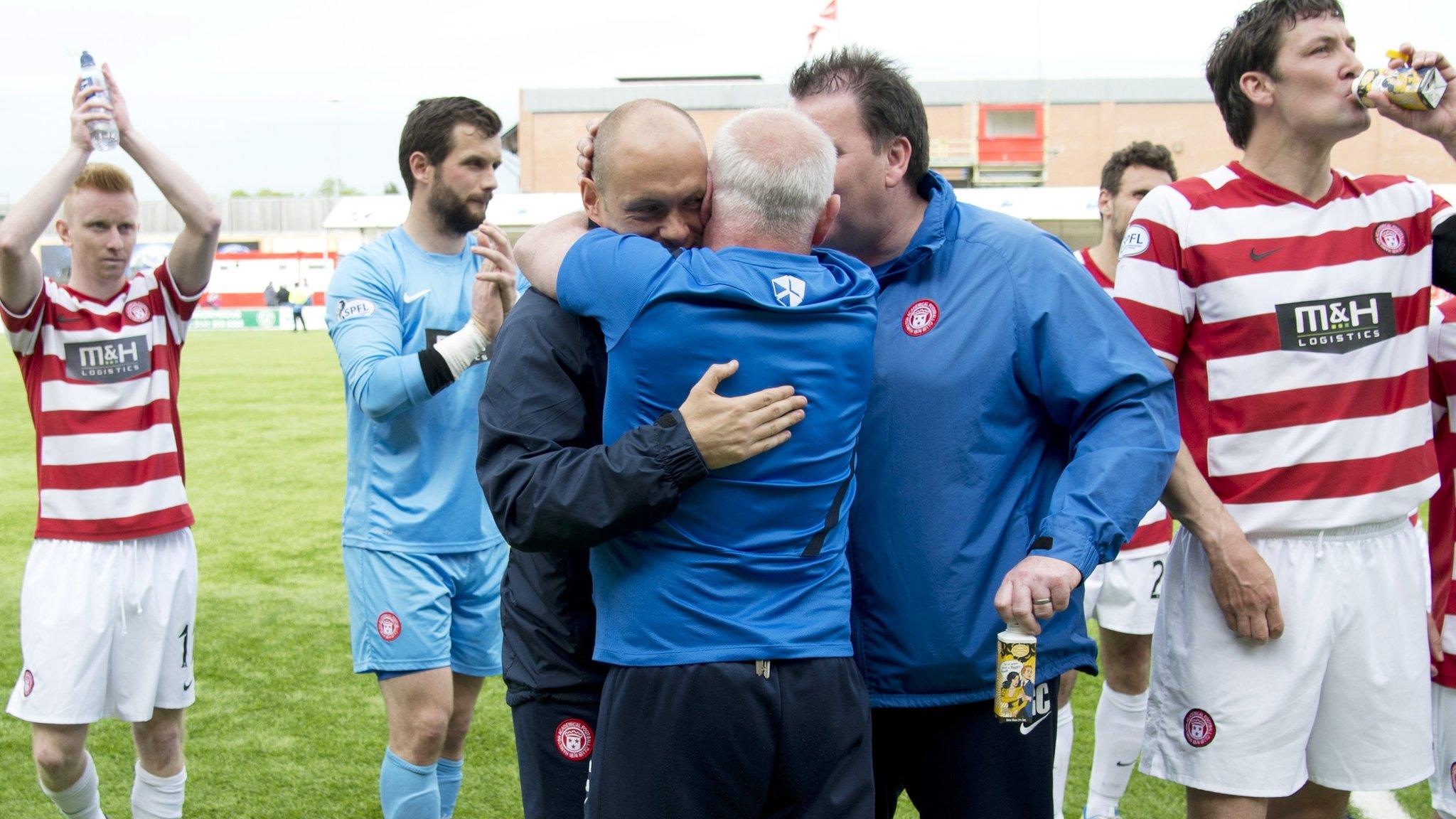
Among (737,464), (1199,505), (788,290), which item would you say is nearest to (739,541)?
(737,464)

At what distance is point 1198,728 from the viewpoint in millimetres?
2742

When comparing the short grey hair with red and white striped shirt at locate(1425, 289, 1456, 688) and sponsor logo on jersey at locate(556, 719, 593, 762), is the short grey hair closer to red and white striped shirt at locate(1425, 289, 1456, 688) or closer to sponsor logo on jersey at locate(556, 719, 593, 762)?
sponsor logo on jersey at locate(556, 719, 593, 762)

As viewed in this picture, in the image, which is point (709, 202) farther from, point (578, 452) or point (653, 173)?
point (578, 452)

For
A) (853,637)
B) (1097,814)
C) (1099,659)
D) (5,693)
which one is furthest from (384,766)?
(1099,659)

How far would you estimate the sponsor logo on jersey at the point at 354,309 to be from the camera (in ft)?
12.4

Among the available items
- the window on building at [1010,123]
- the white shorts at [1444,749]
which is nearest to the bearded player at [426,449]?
the white shorts at [1444,749]

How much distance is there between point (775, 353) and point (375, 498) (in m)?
2.29

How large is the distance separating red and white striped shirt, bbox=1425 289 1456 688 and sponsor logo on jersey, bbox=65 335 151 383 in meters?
3.74

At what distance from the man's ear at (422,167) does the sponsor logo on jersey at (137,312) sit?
0.96 m

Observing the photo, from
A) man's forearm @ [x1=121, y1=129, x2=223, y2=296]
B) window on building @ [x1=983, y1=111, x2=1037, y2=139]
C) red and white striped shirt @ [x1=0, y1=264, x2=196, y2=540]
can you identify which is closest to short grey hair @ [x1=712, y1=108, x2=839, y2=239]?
man's forearm @ [x1=121, y1=129, x2=223, y2=296]

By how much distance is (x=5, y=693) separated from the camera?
5484 mm

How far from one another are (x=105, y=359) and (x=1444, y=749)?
394 centimetres

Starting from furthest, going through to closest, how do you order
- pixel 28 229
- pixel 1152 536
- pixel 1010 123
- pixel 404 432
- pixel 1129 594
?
pixel 1010 123 < pixel 1152 536 < pixel 1129 594 < pixel 404 432 < pixel 28 229

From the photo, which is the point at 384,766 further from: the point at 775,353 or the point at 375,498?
the point at 775,353
